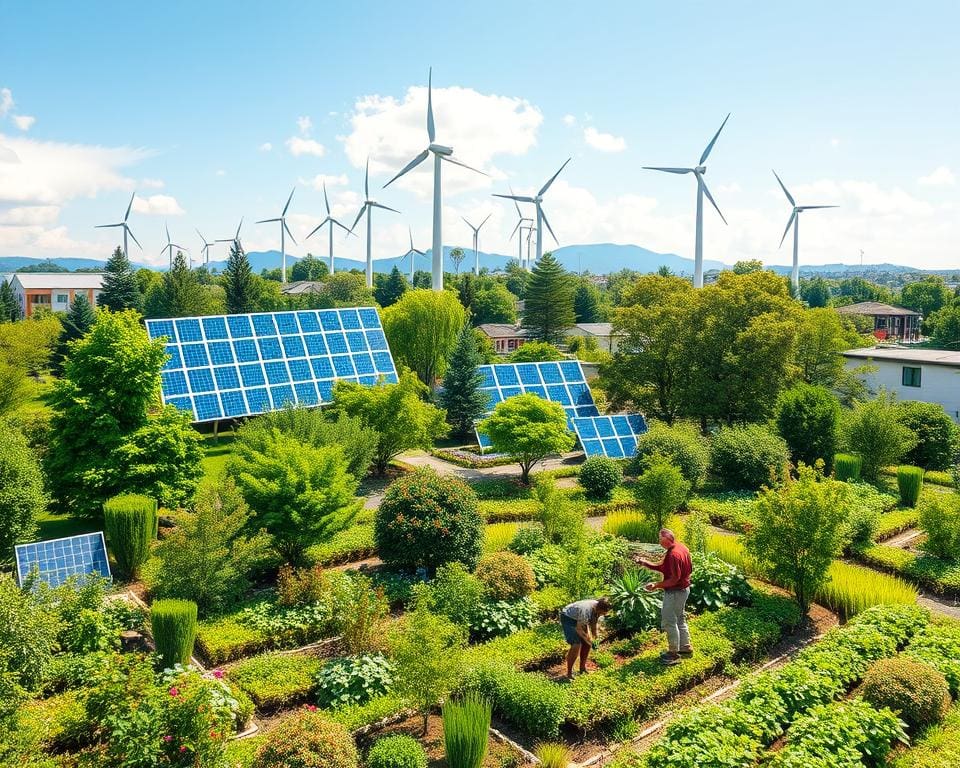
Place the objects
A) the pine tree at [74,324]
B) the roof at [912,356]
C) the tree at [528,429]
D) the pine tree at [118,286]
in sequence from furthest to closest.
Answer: the pine tree at [118,286] → the pine tree at [74,324] → the roof at [912,356] → the tree at [528,429]

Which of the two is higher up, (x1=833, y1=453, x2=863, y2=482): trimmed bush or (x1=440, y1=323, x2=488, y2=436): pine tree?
(x1=440, y1=323, x2=488, y2=436): pine tree

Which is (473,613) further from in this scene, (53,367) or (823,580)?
(53,367)

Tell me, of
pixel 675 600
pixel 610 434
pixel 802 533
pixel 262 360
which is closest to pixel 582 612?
pixel 675 600

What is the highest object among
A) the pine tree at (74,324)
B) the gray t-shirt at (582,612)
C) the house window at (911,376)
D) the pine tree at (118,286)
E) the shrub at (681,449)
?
the pine tree at (118,286)

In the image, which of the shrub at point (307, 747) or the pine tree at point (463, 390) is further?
the pine tree at point (463, 390)

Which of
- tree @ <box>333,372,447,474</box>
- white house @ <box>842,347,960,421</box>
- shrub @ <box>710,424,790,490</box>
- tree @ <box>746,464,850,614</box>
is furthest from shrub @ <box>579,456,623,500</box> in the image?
white house @ <box>842,347,960,421</box>

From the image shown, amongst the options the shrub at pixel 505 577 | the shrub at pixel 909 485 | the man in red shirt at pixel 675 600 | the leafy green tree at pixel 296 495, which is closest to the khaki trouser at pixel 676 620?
the man in red shirt at pixel 675 600

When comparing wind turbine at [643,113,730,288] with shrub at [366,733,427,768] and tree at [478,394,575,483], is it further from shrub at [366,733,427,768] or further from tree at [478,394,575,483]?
shrub at [366,733,427,768]

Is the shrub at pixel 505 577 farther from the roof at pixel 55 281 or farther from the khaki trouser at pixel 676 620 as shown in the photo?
the roof at pixel 55 281
